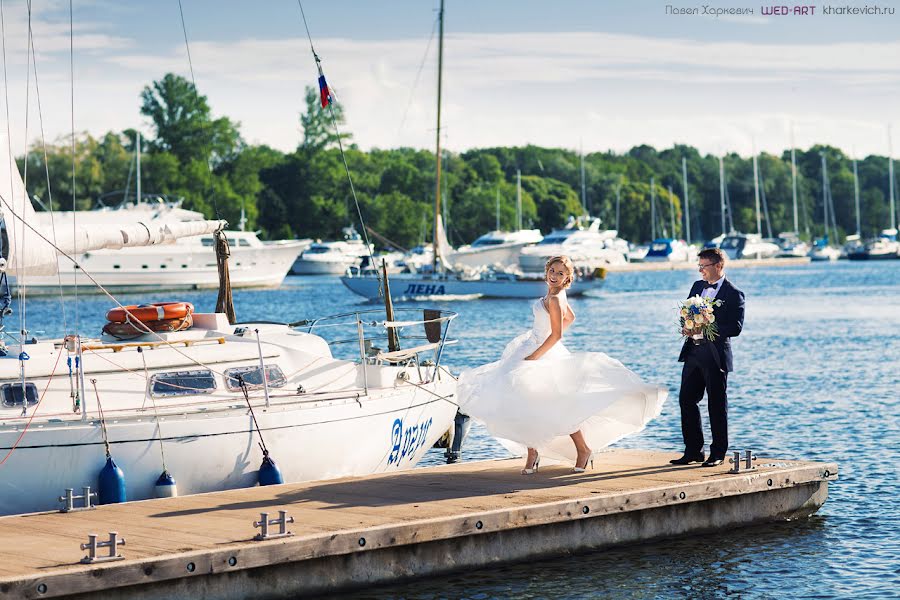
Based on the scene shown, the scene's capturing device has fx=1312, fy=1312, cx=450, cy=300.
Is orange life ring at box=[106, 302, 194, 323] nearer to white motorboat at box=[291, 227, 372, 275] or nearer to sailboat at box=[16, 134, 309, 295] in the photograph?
sailboat at box=[16, 134, 309, 295]

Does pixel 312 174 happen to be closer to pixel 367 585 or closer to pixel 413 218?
pixel 413 218

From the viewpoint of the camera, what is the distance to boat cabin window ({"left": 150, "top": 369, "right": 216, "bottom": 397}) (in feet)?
50.7

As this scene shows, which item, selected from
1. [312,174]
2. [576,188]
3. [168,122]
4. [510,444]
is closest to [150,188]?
[168,122]

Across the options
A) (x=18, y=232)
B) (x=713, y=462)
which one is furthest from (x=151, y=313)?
(x=713, y=462)

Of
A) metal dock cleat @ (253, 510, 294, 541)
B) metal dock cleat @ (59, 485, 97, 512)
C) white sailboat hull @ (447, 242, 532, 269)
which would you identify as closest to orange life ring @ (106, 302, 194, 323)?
metal dock cleat @ (59, 485, 97, 512)

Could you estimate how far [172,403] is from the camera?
50.2ft

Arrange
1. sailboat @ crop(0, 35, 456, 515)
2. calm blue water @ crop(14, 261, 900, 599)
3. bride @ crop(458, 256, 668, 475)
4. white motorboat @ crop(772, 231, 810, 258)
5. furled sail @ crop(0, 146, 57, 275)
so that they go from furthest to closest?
white motorboat @ crop(772, 231, 810, 258) → furled sail @ crop(0, 146, 57, 275) → sailboat @ crop(0, 35, 456, 515) → bride @ crop(458, 256, 668, 475) → calm blue water @ crop(14, 261, 900, 599)

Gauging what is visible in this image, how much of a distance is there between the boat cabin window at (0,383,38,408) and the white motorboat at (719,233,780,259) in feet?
431

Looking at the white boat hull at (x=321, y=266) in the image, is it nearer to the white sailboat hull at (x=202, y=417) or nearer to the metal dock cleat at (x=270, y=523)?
the white sailboat hull at (x=202, y=417)

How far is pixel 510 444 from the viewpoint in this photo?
51.5 feet

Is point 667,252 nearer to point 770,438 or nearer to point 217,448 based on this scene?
point 770,438

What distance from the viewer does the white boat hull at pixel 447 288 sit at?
6931 cm

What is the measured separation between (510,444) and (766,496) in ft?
9.92

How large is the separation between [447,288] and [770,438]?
1890 inches
